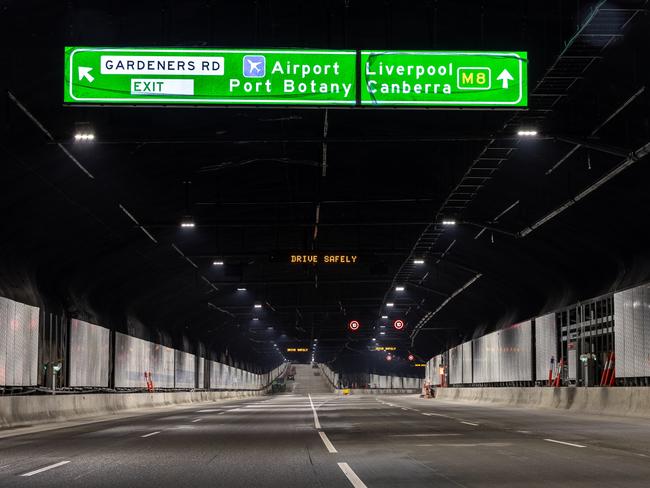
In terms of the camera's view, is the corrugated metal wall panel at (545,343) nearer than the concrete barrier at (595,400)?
No

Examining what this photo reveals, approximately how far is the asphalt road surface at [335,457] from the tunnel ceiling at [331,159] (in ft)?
22.9

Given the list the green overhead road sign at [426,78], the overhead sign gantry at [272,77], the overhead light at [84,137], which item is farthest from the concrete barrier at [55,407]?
the green overhead road sign at [426,78]

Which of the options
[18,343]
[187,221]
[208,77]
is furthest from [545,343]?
[208,77]

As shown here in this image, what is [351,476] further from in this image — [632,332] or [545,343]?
[545,343]

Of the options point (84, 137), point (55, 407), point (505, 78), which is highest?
point (84, 137)

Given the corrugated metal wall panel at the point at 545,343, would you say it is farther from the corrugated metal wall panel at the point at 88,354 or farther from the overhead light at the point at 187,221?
the corrugated metal wall panel at the point at 88,354

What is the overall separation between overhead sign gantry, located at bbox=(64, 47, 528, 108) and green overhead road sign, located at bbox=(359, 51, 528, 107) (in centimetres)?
2

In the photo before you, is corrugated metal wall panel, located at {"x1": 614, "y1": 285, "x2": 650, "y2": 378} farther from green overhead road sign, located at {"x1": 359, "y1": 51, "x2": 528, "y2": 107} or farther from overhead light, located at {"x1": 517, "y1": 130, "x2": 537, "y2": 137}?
green overhead road sign, located at {"x1": 359, "y1": 51, "x2": 528, "y2": 107}

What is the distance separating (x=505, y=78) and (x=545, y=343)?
33.0 m

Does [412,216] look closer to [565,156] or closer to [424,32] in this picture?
[565,156]

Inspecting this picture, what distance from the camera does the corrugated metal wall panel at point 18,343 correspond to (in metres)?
31.2

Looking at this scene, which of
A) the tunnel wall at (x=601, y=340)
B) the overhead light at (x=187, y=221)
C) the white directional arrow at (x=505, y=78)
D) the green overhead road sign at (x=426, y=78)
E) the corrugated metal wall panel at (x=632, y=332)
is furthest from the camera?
the overhead light at (x=187, y=221)

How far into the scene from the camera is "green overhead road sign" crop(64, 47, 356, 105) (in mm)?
16812

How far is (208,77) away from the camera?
664 inches
